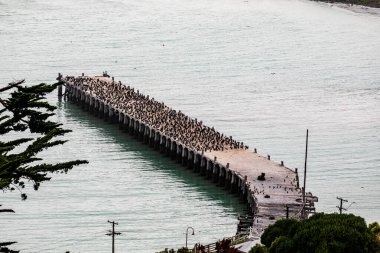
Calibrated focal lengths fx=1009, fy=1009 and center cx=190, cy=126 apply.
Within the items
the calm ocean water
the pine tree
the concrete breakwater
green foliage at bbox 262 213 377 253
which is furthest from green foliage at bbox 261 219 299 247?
the pine tree

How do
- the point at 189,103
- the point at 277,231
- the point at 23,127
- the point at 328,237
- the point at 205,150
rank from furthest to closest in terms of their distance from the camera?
1. the point at 189,103
2. the point at 205,150
3. the point at 277,231
4. the point at 328,237
5. the point at 23,127

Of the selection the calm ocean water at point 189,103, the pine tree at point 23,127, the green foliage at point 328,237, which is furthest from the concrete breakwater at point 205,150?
the pine tree at point 23,127

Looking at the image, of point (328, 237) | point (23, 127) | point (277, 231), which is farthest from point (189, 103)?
point (23, 127)

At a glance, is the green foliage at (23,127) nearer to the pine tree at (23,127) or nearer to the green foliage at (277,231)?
the pine tree at (23,127)

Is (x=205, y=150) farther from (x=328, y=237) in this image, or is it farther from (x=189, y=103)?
(x=328, y=237)

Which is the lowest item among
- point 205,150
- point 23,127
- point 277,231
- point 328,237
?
point 277,231

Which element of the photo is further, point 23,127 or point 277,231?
point 277,231
